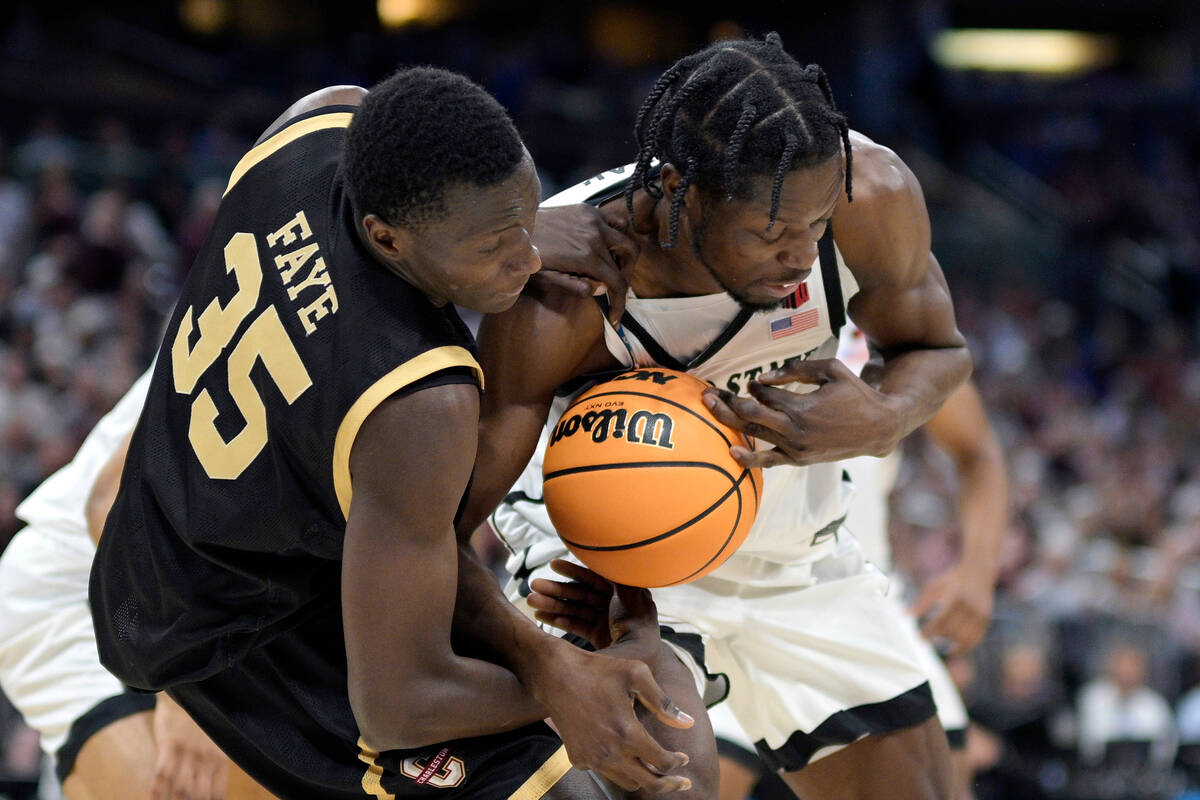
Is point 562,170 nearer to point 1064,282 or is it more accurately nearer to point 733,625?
point 1064,282

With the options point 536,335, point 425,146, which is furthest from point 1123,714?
point 425,146

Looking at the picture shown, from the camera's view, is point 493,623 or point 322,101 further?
point 322,101

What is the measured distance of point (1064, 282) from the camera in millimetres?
13484

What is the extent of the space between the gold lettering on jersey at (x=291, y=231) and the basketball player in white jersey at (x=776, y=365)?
1.46 feet

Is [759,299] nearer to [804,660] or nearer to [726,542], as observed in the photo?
[726,542]

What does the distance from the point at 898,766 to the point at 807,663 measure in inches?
12.6

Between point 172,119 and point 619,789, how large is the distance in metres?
9.63

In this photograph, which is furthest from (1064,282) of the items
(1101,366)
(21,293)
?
(21,293)

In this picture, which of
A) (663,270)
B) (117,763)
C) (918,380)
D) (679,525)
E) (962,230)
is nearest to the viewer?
(679,525)

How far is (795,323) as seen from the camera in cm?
301

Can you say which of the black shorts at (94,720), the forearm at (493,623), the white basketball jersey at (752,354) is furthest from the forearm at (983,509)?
the black shorts at (94,720)

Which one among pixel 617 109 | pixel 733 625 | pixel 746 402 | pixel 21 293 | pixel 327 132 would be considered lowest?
pixel 617 109

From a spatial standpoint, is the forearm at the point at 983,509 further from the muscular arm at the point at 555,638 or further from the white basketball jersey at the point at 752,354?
the muscular arm at the point at 555,638

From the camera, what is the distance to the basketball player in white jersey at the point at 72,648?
3.49m
